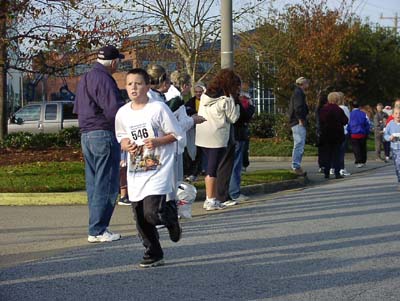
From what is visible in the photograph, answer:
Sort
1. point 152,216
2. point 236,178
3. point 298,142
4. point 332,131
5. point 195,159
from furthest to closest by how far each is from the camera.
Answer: point 332,131, point 298,142, point 195,159, point 236,178, point 152,216

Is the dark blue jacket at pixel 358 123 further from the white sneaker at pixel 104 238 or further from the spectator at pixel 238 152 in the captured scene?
the white sneaker at pixel 104 238

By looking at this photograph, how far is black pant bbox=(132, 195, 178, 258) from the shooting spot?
23.2ft

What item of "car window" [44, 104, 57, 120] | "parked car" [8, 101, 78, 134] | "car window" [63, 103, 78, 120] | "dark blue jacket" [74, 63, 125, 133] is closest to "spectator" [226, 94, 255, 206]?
"dark blue jacket" [74, 63, 125, 133]

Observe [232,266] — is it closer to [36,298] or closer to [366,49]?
[36,298]

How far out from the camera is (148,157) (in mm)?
7176

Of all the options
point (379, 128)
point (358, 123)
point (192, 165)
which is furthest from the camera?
point (379, 128)

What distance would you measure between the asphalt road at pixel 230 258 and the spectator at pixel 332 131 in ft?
17.7

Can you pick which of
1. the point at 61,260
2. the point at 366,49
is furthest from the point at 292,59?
the point at 61,260

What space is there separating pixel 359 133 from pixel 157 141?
567 inches

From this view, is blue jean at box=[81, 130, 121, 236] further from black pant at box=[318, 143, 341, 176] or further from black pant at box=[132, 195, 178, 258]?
black pant at box=[318, 143, 341, 176]

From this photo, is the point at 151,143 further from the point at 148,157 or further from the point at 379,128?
the point at 379,128

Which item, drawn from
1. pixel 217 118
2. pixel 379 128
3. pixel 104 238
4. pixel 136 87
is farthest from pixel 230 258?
pixel 379 128

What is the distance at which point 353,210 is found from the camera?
1128 cm

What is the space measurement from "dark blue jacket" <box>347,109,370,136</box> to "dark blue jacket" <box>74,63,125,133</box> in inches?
514
